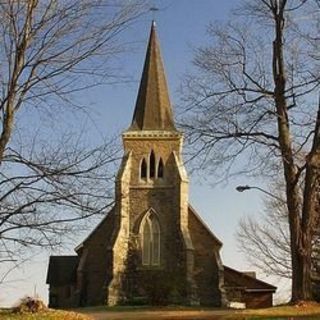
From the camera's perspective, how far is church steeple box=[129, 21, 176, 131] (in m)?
53.5

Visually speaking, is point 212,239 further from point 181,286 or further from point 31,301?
point 31,301

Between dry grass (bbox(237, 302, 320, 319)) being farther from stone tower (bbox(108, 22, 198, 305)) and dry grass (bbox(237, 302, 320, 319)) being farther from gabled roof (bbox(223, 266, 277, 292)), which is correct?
gabled roof (bbox(223, 266, 277, 292))

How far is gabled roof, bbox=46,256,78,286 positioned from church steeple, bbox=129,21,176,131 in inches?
490

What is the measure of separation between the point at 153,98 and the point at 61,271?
1544 cm

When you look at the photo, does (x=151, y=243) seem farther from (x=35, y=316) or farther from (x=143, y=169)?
(x=35, y=316)

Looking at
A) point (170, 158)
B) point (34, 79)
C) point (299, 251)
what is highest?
point (170, 158)

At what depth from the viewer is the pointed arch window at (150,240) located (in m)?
48.9

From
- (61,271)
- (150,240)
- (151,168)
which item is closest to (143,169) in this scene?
(151,168)

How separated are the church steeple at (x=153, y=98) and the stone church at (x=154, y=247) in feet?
0.25

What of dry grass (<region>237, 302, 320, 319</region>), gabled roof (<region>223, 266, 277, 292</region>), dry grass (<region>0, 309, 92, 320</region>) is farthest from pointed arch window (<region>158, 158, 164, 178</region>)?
dry grass (<region>237, 302, 320, 319</region>)

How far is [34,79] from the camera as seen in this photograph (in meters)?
12.1

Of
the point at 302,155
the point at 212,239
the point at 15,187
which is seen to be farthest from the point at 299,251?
the point at 212,239

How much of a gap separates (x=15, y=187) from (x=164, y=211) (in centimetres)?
3868

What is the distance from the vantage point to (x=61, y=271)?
56.8 m
